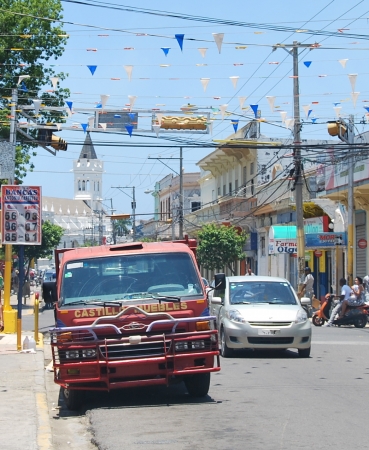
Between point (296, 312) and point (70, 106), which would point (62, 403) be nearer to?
point (296, 312)

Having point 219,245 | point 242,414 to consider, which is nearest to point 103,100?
point 242,414

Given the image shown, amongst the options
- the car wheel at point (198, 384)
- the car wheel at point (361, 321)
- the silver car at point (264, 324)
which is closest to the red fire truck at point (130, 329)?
the car wheel at point (198, 384)

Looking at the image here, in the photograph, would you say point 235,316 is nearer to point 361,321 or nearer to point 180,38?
point 180,38

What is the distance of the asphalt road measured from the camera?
8.03 m

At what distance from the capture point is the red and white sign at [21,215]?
675 inches

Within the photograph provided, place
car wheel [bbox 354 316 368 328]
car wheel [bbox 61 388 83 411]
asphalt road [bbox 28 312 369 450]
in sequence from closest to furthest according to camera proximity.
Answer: asphalt road [bbox 28 312 369 450] → car wheel [bbox 61 388 83 411] → car wheel [bbox 354 316 368 328]

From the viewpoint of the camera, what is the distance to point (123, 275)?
35.8 ft

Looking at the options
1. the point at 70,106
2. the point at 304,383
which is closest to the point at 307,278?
the point at 70,106

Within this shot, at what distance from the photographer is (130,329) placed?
1007 centimetres

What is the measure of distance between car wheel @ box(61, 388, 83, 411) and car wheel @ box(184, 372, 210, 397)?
4.62 ft

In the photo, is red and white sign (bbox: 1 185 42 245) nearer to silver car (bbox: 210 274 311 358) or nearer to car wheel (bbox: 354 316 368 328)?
silver car (bbox: 210 274 311 358)

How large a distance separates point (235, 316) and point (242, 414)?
20.2ft

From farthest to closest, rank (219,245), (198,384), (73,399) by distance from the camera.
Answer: (219,245), (198,384), (73,399)

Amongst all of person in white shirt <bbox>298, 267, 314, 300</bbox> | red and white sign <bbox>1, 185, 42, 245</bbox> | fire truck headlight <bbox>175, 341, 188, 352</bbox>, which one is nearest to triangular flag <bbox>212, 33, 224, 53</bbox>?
red and white sign <bbox>1, 185, 42, 245</bbox>
